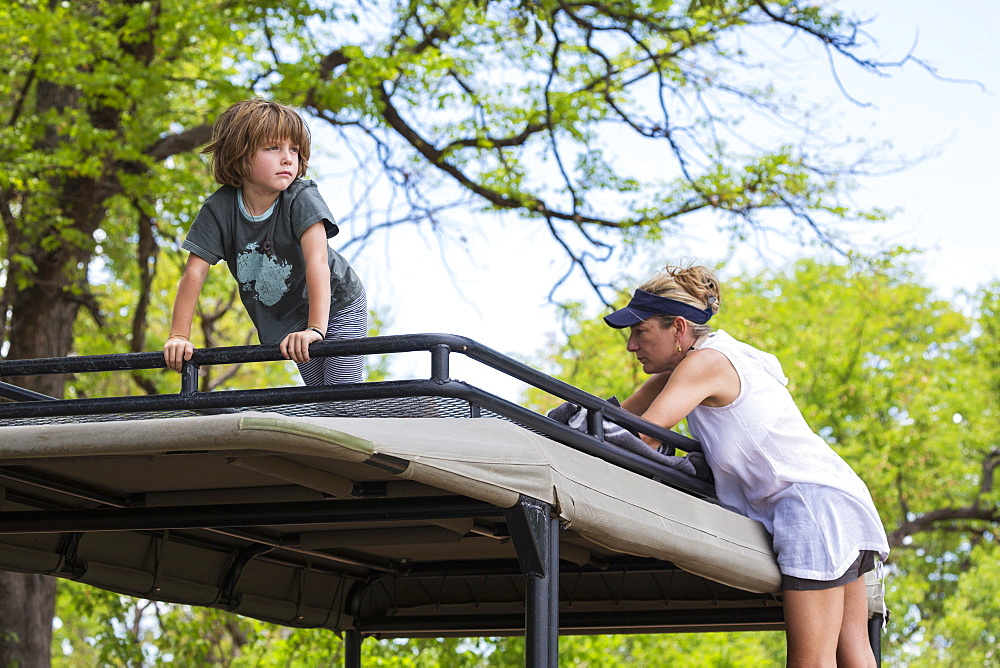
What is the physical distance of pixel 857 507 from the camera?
11.2 ft

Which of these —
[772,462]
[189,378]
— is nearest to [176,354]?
[189,378]

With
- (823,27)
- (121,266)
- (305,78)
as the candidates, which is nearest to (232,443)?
(305,78)

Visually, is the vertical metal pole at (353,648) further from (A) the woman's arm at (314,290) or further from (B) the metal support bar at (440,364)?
(B) the metal support bar at (440,364)

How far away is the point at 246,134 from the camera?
10.9ft

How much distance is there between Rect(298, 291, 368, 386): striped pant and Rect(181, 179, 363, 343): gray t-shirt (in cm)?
11

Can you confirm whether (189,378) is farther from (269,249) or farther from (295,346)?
(269,249)

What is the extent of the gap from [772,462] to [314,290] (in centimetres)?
145

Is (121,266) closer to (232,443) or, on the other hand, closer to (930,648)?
(232,443)

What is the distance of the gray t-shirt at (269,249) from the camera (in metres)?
3.34

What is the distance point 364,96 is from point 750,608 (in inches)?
257

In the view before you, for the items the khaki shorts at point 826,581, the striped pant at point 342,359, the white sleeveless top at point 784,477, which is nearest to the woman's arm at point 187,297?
the striped pant at point 342,359

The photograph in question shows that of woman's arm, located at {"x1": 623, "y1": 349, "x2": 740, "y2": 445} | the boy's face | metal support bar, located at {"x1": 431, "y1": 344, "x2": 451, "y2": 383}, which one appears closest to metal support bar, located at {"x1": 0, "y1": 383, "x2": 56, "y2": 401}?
the boy's face

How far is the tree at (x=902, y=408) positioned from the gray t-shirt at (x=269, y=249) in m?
15.3

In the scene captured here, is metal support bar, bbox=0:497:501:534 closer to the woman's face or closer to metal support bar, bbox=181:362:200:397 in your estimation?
metal support bar, bbox=181:362:200:397
